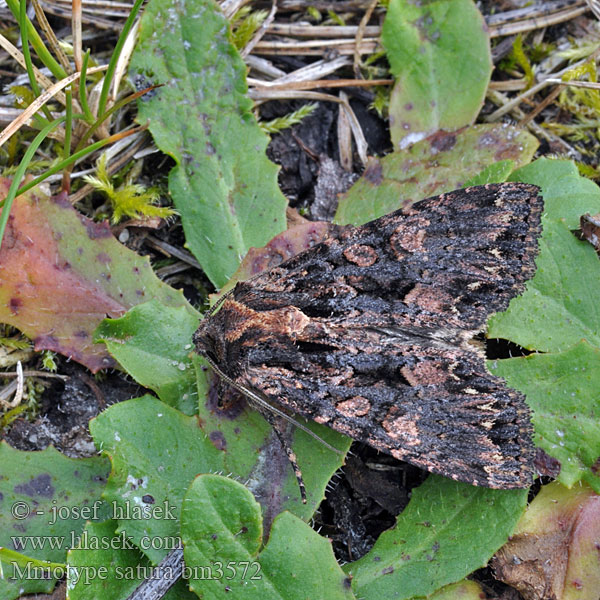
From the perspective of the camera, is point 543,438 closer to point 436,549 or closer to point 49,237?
point 436,549

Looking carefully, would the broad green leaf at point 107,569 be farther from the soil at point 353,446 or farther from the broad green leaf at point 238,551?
the soil at point 353,446

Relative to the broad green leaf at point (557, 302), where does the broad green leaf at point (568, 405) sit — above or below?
below

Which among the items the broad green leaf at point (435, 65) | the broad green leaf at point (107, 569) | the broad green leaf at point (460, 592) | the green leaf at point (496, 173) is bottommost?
the broad green leaf at point (460, 592)

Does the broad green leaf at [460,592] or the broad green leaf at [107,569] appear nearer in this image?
the broad green leaf at [107,569]

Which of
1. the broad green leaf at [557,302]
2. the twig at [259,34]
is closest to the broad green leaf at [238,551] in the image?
the broad green leaf at [557,302]

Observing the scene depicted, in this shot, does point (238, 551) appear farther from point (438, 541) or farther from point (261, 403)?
point (438, 541)

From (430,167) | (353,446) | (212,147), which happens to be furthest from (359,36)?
(353,446)

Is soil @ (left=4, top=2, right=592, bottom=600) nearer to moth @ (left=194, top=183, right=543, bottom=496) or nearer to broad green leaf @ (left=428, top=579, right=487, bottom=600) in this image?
broad green leaf @ (left=428, top=579, right=487, bottom=600)

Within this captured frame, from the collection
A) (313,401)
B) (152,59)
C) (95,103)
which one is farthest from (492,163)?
(95,103)
